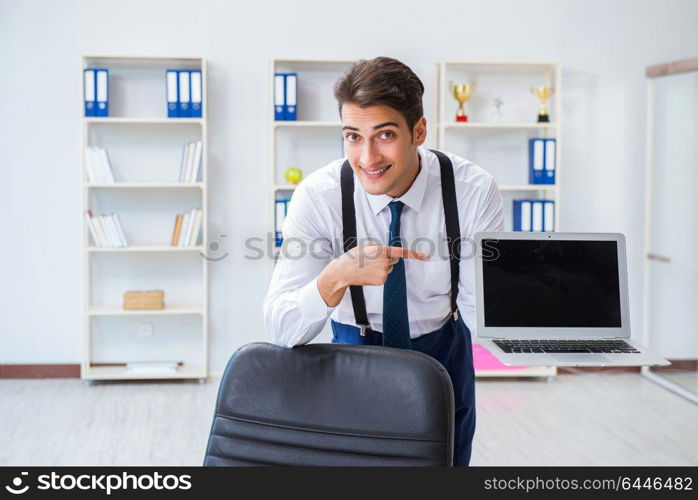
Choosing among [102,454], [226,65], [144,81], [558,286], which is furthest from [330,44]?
[558,286]

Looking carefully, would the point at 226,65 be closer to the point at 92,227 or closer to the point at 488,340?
the point at 92,227

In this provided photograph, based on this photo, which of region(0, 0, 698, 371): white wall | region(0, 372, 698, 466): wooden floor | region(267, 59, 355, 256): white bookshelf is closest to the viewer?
region(0, 372, 698, 466): wooden floor

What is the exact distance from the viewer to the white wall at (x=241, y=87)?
4.39 m

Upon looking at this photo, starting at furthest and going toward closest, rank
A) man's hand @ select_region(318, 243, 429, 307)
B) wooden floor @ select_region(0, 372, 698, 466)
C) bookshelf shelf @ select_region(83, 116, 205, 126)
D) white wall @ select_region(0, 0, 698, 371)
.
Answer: white wall @ select_region(0, 0, 698, 371) < bookshelf shelf @ select_region(83, 116, 205, 126) < wooden floor @ select_region(0, 372, 698, 466) < man's hand @ select_region(318, 243, 429, 307)

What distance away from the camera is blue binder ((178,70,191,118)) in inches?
166

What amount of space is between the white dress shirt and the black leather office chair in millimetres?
410

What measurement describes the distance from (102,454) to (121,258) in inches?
58.3

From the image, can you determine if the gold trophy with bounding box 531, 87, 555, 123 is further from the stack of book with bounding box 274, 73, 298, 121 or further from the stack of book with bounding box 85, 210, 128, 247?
the stack of book with bounding box 85, 210, 128, 247

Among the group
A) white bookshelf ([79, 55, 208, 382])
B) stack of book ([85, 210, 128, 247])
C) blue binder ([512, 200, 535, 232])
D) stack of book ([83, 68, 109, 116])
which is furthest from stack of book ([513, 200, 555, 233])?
stack of book ([83, 68, 109, 116])

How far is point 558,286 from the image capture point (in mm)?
1747

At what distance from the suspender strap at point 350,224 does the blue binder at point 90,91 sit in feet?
9.27

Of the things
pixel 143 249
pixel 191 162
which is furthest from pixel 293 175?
pixel 143 249
